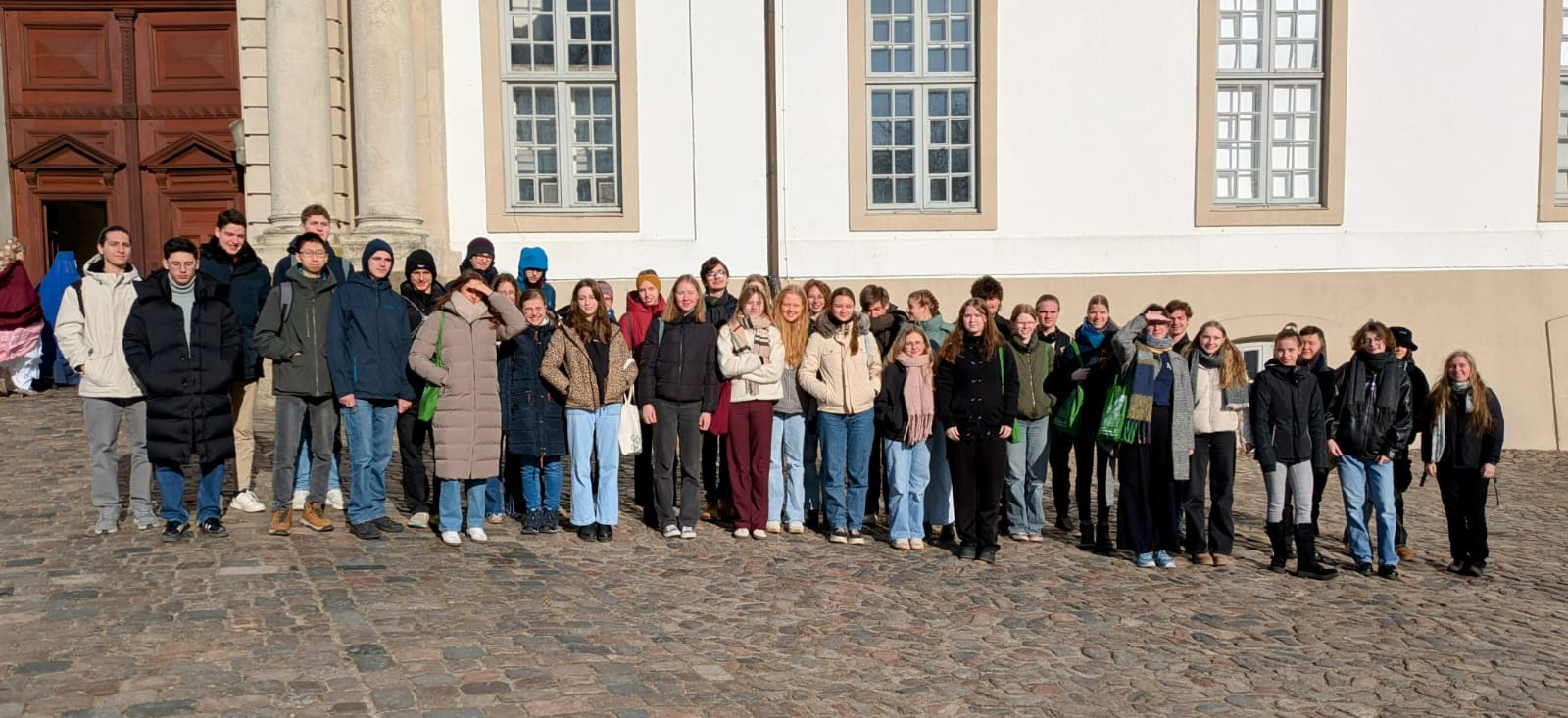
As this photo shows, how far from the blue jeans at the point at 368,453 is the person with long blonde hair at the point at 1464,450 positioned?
6.27m

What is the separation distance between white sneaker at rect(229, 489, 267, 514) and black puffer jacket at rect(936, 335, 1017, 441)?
4286 millimetres

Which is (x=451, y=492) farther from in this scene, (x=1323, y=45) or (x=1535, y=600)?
(x=1323, y=45)

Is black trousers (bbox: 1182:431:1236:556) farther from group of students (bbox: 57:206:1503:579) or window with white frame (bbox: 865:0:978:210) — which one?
window with white frame (bbox: 865:0:978:210)

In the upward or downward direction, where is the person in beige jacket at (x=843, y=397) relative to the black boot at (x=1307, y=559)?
upward

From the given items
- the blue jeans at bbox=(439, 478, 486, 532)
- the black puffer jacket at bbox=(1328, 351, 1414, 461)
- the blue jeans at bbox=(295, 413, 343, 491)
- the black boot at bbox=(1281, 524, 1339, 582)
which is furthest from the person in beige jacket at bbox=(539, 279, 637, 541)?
the black puffer jacket at bbox=(1328, 351, 1414, 461)

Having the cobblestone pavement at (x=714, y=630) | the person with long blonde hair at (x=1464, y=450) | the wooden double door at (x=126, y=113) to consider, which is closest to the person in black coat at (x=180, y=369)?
the cobblestone pavement at (x=714, y=630)

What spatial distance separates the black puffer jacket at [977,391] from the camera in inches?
316

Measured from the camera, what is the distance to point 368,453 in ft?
24.9

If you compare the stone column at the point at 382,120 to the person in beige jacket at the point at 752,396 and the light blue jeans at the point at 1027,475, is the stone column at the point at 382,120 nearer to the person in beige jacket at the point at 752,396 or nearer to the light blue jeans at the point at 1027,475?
the person in beige jacket at the point at 752,396

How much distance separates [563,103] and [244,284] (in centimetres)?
621

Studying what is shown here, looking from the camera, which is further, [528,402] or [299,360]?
[528,402]

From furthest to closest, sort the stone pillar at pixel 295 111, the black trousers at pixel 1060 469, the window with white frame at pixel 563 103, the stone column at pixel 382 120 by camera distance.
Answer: the window with white frame at pixel 563 103 → the stone column at pixel 382 120 → the stone pillar at pixel 295 111 → the black trousers at pixel 1060 469

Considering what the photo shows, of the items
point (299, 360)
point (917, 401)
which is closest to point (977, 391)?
point (917, 401)

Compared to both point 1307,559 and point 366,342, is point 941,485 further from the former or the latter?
point 366,342
